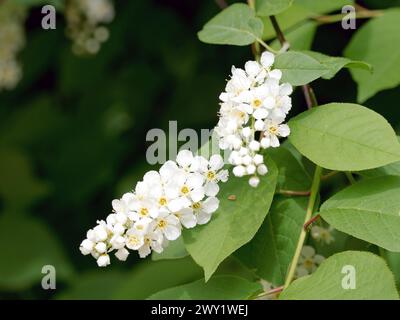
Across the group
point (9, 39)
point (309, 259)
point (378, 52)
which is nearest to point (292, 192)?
point (309, 259)

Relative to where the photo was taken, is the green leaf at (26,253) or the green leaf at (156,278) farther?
the green leaf at (26,253)

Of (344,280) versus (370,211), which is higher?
(370,211)

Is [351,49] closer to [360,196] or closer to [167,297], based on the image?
[360,196]

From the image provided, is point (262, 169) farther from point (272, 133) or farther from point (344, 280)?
point (344, 280)

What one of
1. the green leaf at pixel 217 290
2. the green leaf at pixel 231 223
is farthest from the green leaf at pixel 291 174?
the green leaf at pixel 217 290

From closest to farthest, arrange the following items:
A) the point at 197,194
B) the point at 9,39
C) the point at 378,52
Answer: the point at 197,194 → the point at 378,52 → the point at 9,39

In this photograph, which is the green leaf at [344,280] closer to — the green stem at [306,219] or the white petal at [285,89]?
the green stem at [306,219]
